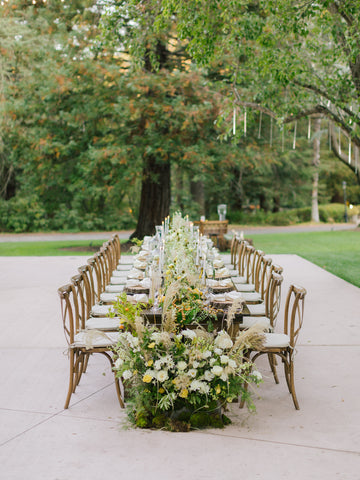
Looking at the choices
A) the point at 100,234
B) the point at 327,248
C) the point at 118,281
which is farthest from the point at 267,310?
the point at 100,234

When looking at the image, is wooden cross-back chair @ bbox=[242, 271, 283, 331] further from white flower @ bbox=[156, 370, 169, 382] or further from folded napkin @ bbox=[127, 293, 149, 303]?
white flower @ bbox=[156, 370, 169, 382]

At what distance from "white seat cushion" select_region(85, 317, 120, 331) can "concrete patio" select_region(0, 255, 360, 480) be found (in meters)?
0.52

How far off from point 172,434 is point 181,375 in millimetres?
463

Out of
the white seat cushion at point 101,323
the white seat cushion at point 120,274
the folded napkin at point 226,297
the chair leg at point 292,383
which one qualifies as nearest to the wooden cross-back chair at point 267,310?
the folded napkin at point 226,297

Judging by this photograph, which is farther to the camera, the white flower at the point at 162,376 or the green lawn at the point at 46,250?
the green lawn at the point at 46,250

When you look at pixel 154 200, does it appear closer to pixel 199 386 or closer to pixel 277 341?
pixel 277 341

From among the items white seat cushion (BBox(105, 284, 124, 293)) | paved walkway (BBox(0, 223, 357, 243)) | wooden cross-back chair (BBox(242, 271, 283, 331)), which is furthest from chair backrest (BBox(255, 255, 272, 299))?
paved walkway (BBox(0, 223, 357, 243))

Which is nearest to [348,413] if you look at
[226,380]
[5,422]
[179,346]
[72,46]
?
[226,380]

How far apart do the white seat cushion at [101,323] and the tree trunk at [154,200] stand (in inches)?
569

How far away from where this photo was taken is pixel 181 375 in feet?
14.8

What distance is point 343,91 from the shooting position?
1277 centimetres

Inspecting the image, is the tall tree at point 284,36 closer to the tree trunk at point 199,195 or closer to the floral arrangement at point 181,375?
the floral arrangement at point 181,375

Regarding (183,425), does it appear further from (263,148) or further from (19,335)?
(263,148)

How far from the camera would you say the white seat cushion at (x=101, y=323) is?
19.6 ft
